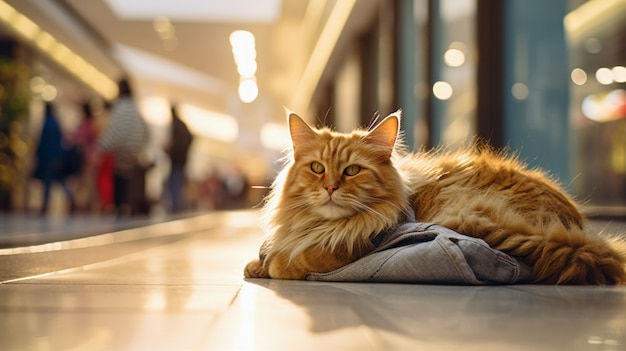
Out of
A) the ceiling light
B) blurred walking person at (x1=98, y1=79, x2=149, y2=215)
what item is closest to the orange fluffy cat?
blurred walking person at (x1=98, y1=79, x2=149, y2=215)

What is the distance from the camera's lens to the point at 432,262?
2.15 meters

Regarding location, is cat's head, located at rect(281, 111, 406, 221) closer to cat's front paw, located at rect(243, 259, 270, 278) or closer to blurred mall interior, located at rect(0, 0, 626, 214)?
cat's front paw, located at rect(243, 259, 270, 278)

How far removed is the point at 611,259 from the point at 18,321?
1.74 metres

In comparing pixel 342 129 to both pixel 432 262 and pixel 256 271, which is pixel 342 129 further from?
pixel 432 262

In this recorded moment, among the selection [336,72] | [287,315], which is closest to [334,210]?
[287,315]

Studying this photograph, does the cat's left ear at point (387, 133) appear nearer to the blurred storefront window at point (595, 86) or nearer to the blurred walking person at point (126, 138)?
the blurred storefront window at point (595, 86)

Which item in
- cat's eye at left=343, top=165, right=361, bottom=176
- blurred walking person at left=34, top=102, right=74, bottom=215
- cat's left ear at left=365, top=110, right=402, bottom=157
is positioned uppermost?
cat's left ear at left=365, top=110, right=402, bottom=157

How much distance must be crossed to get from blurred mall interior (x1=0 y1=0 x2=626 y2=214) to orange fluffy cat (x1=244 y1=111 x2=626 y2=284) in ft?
2.33

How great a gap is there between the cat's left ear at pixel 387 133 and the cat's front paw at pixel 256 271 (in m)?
0.59

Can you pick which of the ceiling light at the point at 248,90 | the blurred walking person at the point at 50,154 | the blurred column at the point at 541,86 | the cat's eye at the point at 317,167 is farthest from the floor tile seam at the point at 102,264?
the ceiling light at the point at 248,90

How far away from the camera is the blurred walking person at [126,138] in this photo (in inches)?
335

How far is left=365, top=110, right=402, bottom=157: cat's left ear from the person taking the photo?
2291 millimetres

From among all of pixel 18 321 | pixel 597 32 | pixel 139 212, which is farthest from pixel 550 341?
pixel 139 212

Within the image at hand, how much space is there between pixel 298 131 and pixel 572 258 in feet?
3.28
